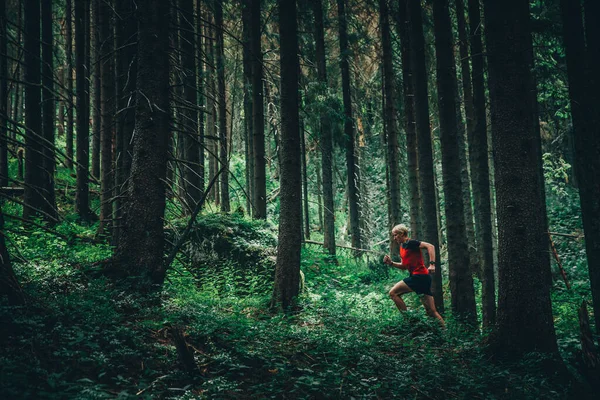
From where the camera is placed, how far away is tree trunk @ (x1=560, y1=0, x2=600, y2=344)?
6.94 metres

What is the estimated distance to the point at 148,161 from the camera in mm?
6582

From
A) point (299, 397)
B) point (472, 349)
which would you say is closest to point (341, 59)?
point (472, 349)

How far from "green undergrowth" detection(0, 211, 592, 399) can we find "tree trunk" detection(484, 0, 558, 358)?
487 millimetres

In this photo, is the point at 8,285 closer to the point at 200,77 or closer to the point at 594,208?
the point at 200,77

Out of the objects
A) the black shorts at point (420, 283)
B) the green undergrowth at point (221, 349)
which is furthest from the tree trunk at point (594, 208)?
the black shorts at point (420, 283)

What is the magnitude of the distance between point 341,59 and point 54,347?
1462 centimetres

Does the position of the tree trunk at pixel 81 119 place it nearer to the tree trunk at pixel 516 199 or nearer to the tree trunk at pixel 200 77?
the tree trunk at pixel 200 77

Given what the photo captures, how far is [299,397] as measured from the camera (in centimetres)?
453

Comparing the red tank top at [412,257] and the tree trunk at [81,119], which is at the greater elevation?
the tree trunk at [81,119]

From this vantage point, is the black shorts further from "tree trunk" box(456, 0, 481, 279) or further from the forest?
"tree trunk" box(456, 0, 481, 279)

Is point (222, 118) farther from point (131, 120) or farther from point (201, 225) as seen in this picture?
point (131, 120)

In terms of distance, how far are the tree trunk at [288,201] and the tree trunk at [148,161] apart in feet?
8.03

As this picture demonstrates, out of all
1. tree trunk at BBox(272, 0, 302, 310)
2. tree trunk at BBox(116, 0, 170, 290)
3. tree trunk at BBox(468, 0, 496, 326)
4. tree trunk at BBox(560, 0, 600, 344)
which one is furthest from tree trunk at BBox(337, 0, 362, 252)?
tree trunk at BBox(116, 0, 170, 290)

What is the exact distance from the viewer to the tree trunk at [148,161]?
6.46 m
